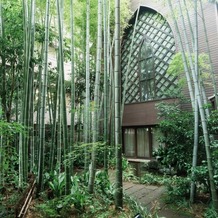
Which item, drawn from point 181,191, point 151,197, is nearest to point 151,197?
point 151,197

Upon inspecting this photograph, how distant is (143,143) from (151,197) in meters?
4.90

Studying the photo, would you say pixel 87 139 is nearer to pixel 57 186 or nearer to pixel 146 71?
pixel 57 186

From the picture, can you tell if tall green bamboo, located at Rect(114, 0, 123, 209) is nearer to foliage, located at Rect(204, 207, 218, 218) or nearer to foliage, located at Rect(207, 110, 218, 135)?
foliage, located at Rect(204, 207, 218, 218)

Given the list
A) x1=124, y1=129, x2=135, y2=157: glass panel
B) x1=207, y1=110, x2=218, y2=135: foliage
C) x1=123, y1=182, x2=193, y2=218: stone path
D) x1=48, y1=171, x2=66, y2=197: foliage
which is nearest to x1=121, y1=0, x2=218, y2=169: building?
x1=124, y1=129, x2=135, y2=157: glass panel

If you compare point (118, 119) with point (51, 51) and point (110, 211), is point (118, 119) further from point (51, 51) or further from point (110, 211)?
point (51, 51)

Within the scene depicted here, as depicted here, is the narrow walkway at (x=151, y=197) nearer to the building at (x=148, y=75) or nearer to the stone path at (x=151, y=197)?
the stone path at (x=151, y=197)

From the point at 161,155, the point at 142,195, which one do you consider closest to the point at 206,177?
the point at 161,155

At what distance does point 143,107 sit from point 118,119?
593 cm

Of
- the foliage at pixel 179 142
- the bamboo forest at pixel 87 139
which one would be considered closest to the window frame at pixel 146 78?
the bamboo forest at pixel 87 139

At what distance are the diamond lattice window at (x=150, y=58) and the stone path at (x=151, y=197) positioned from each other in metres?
3.83

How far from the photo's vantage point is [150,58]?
347 inches

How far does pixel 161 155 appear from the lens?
4129 mm

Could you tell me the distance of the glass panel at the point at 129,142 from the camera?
9359 mm

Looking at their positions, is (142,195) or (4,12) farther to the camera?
(142,195)
